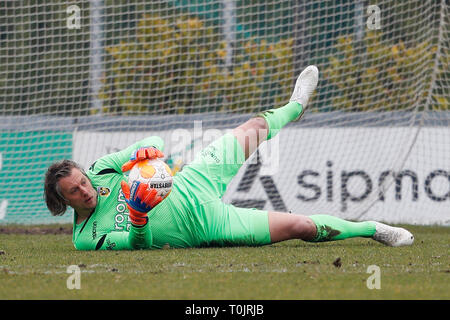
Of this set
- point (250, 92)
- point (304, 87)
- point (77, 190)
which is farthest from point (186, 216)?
point (250, 92)

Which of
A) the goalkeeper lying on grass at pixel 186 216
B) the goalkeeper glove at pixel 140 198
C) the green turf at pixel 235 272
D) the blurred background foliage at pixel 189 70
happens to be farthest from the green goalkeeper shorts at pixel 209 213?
the blurred background foliage at pixel 189 70

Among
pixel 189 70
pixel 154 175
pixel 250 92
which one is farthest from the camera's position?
pixel 189 70

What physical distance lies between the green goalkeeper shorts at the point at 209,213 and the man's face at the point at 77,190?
0.38 meters

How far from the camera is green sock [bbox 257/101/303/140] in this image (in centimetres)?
511

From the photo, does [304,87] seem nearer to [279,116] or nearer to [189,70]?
[279,116]

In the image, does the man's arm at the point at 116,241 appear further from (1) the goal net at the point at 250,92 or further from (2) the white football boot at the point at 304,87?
(1) the goal net at the point at 250,92

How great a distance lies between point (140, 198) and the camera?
3941 millimetres

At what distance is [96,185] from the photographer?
185 inches

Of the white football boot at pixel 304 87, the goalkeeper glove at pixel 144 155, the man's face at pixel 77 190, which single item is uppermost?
the white football boot at pixel 304 87

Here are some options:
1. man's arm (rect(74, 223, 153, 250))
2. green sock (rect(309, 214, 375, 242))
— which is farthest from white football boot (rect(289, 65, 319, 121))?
man's arm (rect(74, 223, 153, 250))

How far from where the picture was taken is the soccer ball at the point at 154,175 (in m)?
3.91

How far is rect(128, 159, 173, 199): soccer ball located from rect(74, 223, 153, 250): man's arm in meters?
0.57

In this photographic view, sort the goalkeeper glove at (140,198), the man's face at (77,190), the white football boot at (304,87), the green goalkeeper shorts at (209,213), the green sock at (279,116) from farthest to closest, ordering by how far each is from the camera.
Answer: the white football boot at (304,87)
the green sock at (279,116)
the green goalkeeper shorts at (209,213)
the man's face at (77,190)
the goalkeeper glove at (140,198)

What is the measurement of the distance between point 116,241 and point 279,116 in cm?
143
